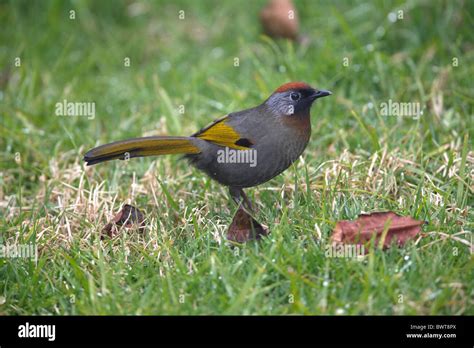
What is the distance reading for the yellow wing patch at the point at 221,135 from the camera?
183 inches

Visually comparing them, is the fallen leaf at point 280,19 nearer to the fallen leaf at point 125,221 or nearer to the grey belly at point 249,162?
the grey belly at point 249,162

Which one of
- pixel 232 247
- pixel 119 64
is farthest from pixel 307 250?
pixel 119 64

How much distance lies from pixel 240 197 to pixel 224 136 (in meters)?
0.45

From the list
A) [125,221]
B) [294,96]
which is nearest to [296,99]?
[294,96]

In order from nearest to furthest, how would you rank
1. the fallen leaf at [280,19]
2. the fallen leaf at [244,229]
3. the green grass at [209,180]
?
the green grass at [209,180] → the fallen leaf at [244,229] → the fallen leaf at [280,19]

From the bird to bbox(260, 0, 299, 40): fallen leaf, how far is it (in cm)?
271

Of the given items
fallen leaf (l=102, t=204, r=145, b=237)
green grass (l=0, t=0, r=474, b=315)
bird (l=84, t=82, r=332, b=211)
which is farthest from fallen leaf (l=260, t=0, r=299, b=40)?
fallen leaf (l=102, t=204, r=145, b=237)

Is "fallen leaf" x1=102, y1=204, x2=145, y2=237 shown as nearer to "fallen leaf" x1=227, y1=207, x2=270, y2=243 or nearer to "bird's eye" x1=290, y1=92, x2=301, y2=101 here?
"fallen leaf" x1=227, y1=207, x2=270, y2=243

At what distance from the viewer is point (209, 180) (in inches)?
198

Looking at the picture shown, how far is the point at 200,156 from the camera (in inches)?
186

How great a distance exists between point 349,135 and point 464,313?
2.41 metres

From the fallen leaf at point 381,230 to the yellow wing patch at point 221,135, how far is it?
108 centimetres

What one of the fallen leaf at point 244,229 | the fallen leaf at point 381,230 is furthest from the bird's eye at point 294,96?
the fallen leaf at point 381,230
